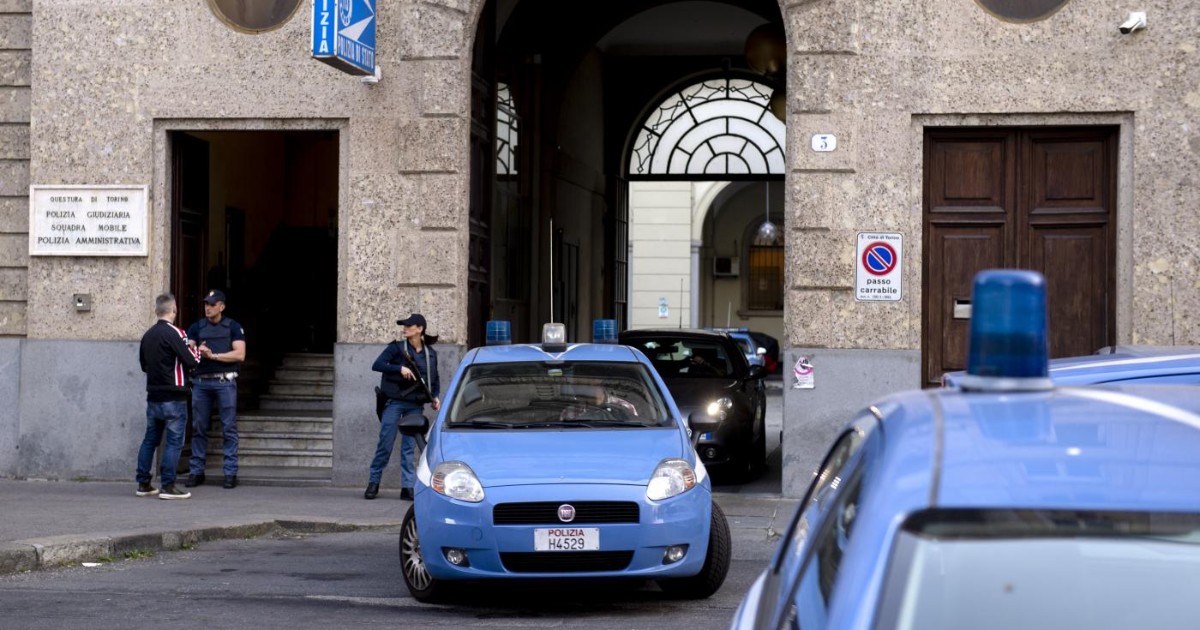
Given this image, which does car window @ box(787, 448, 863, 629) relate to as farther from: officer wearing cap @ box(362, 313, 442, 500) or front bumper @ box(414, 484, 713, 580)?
officer wearing cap @ box(362, 313, 442, 500)

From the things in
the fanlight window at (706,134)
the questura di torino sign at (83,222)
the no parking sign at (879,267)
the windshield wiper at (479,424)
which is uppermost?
the fanlight window at (706,134)

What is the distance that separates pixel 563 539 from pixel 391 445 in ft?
21.2

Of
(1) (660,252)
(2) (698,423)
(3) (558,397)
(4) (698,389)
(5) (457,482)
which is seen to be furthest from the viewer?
(1) (660,252)

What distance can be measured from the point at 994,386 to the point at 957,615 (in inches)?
26.9

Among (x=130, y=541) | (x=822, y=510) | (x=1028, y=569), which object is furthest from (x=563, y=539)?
(x=1028, y=569)

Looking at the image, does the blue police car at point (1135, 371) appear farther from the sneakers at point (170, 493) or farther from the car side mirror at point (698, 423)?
the sneakers at point (170, 493)

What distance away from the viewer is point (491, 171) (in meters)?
16.8

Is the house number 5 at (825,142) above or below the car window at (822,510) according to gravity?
above

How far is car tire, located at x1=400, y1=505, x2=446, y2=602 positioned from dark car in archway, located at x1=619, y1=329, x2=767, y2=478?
7228mm

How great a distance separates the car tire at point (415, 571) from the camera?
8.56m

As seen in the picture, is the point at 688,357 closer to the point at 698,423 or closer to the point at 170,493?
the point at 170,493

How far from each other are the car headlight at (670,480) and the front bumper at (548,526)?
6 cm

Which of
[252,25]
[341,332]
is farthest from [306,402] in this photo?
[252,25]

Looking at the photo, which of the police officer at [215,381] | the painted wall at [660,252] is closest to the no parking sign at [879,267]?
the police officer at [215,381]
